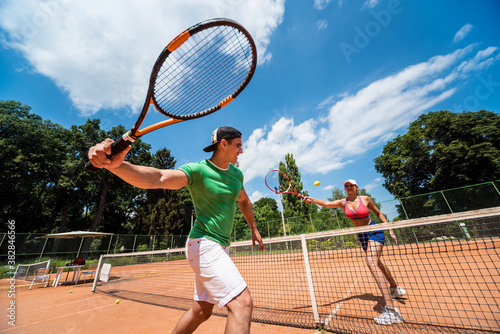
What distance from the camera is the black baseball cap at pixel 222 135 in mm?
2189

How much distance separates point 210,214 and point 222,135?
2.65 feet

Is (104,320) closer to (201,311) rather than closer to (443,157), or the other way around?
(201,311)

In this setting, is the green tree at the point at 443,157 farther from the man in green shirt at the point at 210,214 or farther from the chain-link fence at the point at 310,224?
the man in green shirt at the point at 210,214

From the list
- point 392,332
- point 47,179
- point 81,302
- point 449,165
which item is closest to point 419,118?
point 449,165

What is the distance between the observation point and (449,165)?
73.5 feet

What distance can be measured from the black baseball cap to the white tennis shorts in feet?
3.03

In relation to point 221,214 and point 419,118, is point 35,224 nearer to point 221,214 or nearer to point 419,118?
point 221,214

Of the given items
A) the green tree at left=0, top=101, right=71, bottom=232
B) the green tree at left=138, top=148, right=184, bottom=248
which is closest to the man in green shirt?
the green tree at left=138, top=148, right=184, bottom=248

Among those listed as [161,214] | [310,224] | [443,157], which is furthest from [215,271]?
[161,214]

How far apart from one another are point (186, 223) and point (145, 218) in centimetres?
1020

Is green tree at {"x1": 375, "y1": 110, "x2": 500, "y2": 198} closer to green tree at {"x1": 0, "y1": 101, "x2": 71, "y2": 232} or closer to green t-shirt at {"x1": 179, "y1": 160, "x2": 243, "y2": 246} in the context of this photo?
green t-shirt at {"x1": 179, "y1": 160, "x2": 243, "y2": 246}

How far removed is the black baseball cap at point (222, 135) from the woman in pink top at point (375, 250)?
2824 millimetres

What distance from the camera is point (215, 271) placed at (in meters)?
1.62

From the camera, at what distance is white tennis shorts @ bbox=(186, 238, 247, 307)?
155 centimetres
